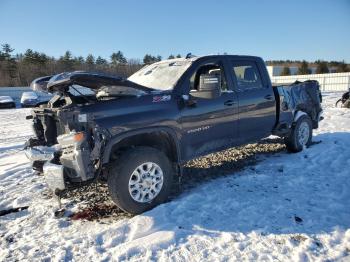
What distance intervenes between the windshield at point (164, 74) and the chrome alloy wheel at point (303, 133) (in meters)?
3.32

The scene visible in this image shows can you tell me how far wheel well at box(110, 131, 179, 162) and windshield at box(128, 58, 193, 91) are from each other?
0.70 meters

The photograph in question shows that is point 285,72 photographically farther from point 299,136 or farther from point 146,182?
point 146,182

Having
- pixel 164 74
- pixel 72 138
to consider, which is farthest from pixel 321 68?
pixel 72 138

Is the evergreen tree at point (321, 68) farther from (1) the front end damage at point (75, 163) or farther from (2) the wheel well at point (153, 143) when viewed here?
(1) the front end damage at point (75, 163)

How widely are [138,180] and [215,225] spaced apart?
3.63ft

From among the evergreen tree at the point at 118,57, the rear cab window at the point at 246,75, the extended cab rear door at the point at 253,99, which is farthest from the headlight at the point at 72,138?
the evergreen tree at the point at 118,57

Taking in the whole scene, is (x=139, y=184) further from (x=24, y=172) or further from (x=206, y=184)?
(x=24, y=172)

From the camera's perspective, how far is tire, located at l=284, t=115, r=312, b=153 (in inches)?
284

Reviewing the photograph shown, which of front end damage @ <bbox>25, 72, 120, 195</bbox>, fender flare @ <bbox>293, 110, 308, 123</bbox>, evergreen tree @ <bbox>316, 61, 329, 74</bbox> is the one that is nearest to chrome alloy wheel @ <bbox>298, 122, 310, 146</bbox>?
fender flare @ <bbox>293, 110, 308, 123</bbox>

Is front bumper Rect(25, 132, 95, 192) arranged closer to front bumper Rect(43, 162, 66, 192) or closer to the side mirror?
front bumper Rect(43, 162, 66, 192)

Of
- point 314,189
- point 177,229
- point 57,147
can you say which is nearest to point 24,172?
point 57,147

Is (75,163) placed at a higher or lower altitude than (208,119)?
lower

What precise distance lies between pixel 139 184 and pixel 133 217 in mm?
413

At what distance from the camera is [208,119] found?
518 centimetres
